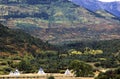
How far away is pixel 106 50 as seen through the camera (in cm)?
19112

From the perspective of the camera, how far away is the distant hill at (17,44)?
17100 centimetres

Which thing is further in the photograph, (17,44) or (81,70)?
(17,44)

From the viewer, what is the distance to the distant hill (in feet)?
561

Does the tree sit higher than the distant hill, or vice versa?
the tree

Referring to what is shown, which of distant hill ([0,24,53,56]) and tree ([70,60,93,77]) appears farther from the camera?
distant hill ([0,24,53,56])

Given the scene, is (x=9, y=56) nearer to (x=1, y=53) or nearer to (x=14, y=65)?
(x=1, y=53)

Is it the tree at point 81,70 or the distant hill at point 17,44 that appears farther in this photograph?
the distant hill at point 17,44

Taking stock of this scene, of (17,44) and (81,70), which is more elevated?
(81,70)

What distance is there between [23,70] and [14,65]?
942 cm

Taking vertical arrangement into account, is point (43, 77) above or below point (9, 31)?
above

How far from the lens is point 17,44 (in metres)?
179

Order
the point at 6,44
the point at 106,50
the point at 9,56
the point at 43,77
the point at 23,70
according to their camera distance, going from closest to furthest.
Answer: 1. the point at 43,77
2. the point at 23,70
3. the point at 9,56
4. the point at 6,44
5. the point at 106,50

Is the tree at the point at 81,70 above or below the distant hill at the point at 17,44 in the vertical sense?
above

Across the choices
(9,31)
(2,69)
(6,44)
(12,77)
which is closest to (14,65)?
(2,69)
